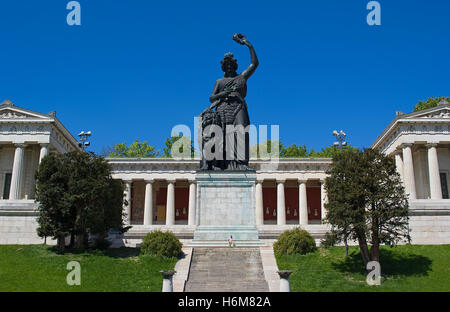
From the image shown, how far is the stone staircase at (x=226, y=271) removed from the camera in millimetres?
18891

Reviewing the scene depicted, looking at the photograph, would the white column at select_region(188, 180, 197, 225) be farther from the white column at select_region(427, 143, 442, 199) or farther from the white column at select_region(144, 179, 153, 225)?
the white column at select_region(427, 143, 442, 199)

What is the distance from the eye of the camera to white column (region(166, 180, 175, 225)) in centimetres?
5922

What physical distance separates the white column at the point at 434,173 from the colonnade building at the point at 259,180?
0.30 ft

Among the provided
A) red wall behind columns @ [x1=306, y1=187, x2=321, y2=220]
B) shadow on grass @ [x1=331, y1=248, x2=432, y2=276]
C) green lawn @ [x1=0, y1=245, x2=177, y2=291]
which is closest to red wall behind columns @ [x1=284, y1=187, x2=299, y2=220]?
red wall behind columns @ [x1=306, y1=187, x2=321, y2=220]

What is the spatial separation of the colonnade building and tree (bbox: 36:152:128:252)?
7.62 metres

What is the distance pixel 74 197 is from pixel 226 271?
46.2 ft

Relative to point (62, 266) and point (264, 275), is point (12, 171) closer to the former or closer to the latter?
point (62, 266)

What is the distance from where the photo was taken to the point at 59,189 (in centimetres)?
3034

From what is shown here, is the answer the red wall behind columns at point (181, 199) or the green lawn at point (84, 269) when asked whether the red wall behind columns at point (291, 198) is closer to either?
the red wall behind columns at point (181, 199)

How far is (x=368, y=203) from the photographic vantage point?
27.2 meters

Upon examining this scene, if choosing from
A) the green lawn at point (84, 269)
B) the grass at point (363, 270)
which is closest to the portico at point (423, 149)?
the grass at point (363, 270)
